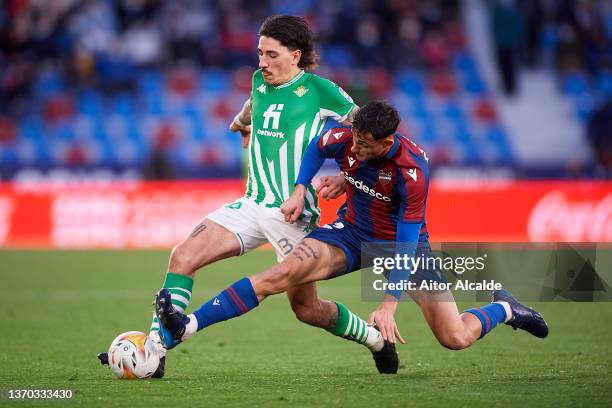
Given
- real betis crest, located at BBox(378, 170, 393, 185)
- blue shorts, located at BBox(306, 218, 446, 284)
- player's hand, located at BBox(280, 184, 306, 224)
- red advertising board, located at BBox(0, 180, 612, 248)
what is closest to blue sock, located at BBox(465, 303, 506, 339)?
blue shorts, located at BBox(306, 218, 446, 284)

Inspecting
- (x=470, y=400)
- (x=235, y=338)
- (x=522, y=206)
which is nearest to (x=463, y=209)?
(x=522, y=206)

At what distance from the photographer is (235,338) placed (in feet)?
29.8

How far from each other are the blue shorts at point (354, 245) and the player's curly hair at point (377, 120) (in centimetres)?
79

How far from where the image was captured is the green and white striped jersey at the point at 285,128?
699 cm

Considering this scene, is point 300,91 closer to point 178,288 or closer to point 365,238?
point 365,238

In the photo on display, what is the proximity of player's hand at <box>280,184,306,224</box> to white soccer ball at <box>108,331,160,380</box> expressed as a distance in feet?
3.85

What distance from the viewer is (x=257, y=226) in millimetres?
6863

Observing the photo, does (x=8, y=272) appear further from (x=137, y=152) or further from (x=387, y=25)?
(x=387, y=25)

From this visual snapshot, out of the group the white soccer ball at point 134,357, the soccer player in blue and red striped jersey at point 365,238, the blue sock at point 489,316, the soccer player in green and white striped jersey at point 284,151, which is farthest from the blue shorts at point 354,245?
the white soccer ball at point 134,357

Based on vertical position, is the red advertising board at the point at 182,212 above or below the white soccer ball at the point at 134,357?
below

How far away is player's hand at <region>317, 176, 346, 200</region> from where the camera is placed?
6766mm

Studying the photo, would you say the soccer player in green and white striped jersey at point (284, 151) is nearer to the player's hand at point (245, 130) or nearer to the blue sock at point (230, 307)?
the player's hand at point (245, 130)

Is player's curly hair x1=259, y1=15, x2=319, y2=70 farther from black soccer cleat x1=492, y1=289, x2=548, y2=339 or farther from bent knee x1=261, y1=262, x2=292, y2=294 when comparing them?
black soccer cleat x1=492, y1=289, x2=548, y2=339

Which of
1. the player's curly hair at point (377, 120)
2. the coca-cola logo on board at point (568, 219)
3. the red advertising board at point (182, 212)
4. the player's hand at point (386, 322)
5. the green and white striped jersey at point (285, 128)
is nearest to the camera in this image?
the player's hand at point (386, 322)
